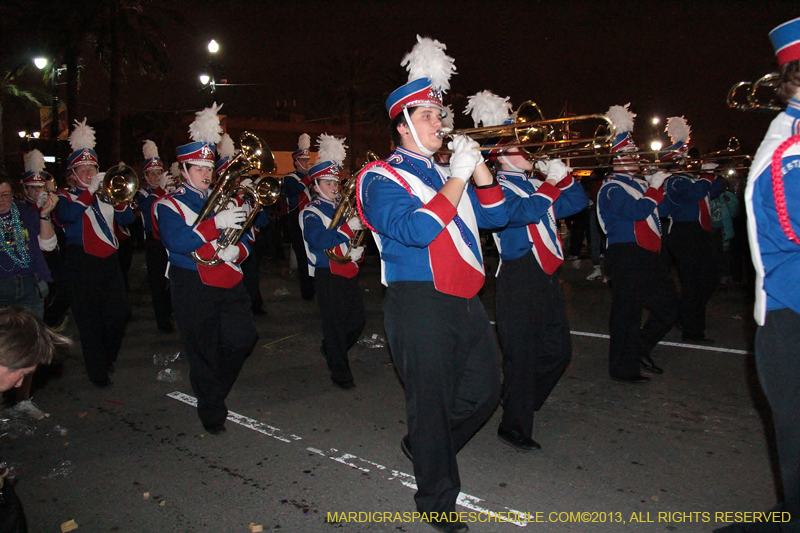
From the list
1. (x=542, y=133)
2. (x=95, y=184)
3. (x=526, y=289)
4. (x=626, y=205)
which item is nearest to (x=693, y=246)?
(x=626, y=205)

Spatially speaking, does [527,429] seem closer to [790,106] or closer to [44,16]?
[790,106]

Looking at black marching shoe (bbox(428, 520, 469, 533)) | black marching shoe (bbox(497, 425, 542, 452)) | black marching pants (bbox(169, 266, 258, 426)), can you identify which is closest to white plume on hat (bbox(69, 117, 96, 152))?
black marching pants (bbox(169, 266, 258, 426))

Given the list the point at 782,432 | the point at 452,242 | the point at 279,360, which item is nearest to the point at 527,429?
the point at 452,242

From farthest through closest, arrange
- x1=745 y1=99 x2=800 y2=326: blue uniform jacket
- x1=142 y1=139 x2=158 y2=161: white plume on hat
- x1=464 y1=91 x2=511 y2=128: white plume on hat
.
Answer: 1. x1=142 y1=139 x2=158 y2=161: white plume on hat
2. x1=464 y1=91 x2=511 y2=128: white plume on hat
3. x1=745 y1=99 x2=800 y2=326: blue uniform jacket

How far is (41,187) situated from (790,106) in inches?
300

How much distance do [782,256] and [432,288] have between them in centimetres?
153

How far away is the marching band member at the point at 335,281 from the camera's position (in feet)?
18.8

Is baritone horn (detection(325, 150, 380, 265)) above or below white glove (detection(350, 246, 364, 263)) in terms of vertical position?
above

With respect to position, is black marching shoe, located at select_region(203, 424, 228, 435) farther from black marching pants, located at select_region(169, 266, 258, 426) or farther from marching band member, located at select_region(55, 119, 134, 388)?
marching band member, located at select_region(55, 119, 134, 388)

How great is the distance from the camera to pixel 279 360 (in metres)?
6.78

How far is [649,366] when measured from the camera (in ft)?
19.2

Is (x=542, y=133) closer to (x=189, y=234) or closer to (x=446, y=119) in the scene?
(x=446, y=119)

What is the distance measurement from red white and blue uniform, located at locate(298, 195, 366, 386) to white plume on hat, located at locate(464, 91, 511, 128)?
5.97 feet

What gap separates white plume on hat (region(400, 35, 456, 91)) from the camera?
3.39 m
